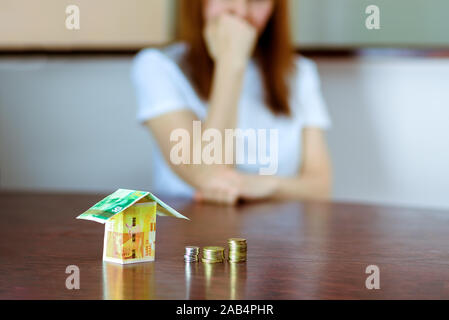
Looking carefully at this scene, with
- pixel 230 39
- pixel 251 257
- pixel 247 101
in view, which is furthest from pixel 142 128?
pixel 251 257

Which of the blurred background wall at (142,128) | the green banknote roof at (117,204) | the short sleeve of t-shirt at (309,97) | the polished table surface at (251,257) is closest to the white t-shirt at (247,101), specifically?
the short sleeve of t-shirt at (309,97)

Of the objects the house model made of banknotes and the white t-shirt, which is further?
the white t-shirt

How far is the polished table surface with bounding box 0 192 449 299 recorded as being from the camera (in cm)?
56

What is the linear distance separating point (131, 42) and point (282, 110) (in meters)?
0.60

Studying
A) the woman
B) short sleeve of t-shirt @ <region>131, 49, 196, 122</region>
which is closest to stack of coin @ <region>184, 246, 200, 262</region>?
the woman

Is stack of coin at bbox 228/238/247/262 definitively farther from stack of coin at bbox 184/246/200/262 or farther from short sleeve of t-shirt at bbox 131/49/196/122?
short sleeve of t-shirt at bbox 131/49/196/122

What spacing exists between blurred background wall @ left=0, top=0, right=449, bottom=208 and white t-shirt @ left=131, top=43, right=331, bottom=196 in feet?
0.45

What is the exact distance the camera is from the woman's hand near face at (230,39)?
1813 millimetres

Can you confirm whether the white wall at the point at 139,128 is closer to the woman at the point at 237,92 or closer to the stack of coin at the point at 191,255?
the woman at the point at 237,92

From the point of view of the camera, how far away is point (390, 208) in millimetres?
1393

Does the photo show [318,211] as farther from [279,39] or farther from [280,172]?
[279,39]

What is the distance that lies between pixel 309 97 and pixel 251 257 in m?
1.36

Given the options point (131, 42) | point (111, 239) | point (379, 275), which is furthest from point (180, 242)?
point (131, 42)

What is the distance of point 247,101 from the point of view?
201 centimetres
